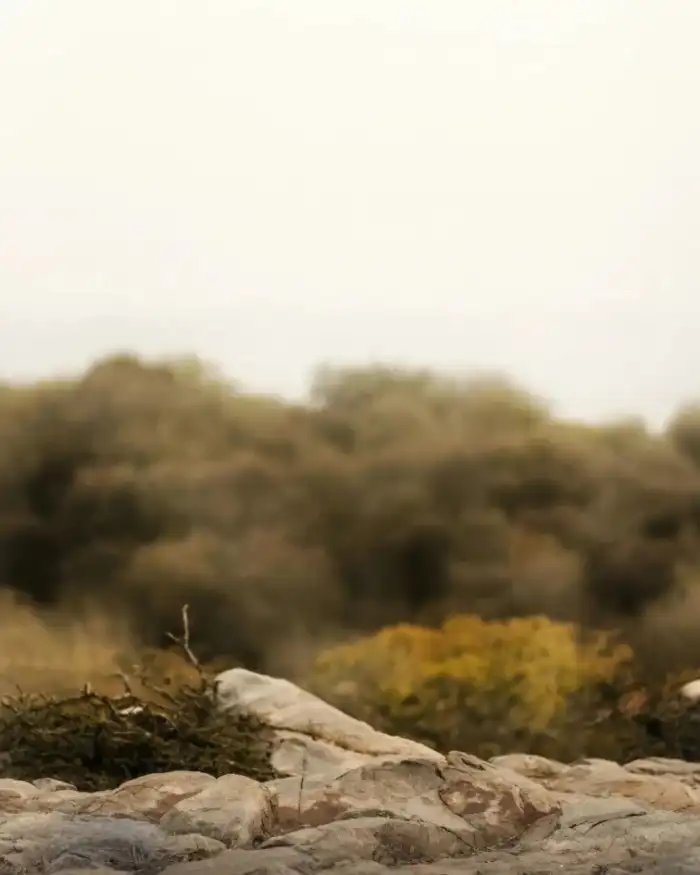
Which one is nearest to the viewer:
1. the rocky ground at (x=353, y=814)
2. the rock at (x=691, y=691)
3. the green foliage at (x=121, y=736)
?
the rocky ground at (x=353, y=814)

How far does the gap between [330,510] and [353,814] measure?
2.22ft

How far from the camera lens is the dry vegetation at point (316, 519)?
2301mm

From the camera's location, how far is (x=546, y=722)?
2.35m

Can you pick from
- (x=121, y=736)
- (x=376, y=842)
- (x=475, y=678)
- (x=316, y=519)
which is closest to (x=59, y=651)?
(x=121, y=736)

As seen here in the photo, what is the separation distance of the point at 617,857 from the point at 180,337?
150 cm

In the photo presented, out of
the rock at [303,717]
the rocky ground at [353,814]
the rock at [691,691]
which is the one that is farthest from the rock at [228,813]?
the rock at [691,691]

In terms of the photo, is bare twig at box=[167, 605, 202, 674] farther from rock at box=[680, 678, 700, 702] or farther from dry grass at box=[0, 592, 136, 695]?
rock at box=[680, 678, 700, 702]

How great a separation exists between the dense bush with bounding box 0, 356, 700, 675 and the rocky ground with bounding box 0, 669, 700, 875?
0.22m

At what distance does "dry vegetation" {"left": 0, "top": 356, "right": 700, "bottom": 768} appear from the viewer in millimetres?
2301

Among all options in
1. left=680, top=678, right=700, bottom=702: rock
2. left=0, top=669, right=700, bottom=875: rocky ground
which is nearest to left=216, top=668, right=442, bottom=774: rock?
left=0, top=669, right=700, bottom=875: rocky ground

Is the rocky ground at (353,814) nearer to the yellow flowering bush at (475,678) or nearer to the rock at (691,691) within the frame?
the yellow flowering bush at (475,678)

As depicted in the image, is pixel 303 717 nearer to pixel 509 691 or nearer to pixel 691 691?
pixel 509 691

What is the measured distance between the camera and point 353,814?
2121mm

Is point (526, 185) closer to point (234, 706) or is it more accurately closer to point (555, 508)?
point (555, 508)
